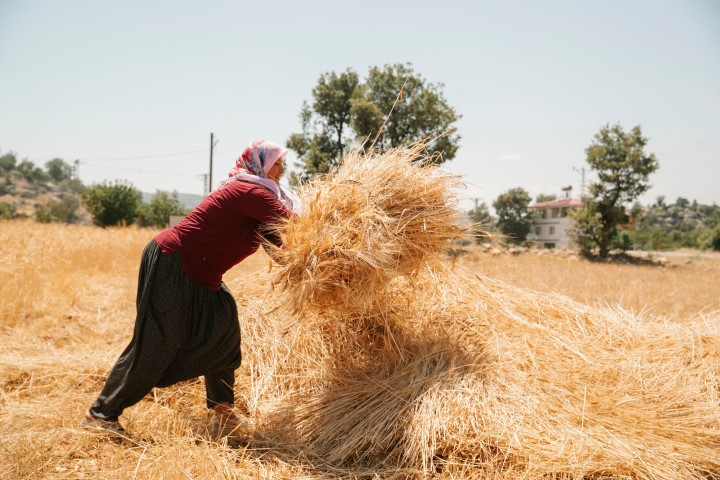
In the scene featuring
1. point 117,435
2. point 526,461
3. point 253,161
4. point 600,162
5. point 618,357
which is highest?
point 600,162

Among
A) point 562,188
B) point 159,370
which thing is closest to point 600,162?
point 159,370

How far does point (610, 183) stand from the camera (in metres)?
21.8

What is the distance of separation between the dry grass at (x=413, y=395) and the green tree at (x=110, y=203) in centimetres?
3551

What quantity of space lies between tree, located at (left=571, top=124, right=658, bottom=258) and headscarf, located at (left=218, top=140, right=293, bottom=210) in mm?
22103

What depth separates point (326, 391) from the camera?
8.72ft

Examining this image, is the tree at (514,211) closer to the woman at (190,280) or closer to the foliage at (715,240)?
the foliage at (715,240)

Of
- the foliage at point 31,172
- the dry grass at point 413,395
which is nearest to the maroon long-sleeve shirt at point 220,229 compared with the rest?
the dry grass at point 413,395

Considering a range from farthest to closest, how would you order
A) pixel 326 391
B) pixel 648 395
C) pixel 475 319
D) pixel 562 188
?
1. pixel 562 188
2. pixel 475 319
3. pixel 326 391
4. pixel 648 395

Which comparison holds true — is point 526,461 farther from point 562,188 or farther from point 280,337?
point 562,188

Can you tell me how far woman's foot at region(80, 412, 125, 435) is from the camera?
229 cm

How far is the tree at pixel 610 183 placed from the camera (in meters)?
21.3

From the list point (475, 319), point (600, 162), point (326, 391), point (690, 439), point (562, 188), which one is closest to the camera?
point (690, 439)

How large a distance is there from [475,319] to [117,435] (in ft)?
6.87

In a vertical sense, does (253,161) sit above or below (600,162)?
below
